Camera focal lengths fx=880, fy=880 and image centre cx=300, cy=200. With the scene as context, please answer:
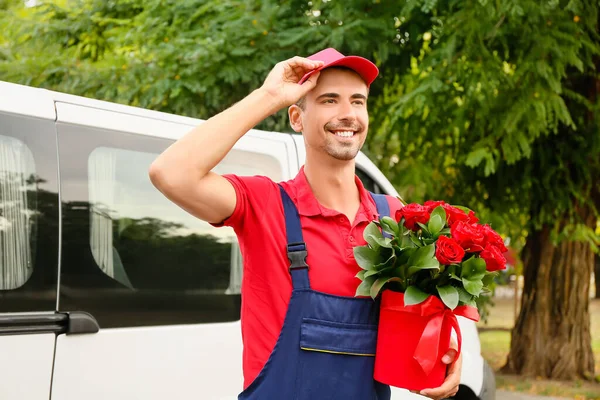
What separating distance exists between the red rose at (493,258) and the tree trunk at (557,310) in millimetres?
7865

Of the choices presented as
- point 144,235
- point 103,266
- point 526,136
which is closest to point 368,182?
point 144,235

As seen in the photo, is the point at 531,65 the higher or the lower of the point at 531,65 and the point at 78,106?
the higher

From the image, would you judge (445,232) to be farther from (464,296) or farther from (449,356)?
(449,356)

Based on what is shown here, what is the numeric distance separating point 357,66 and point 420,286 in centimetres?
65

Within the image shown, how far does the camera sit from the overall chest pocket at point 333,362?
7.51 ft

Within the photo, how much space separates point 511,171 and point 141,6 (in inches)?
163

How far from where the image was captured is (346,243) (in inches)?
94.7

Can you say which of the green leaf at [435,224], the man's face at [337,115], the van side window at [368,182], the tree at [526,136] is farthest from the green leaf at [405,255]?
the tree at [526,136]

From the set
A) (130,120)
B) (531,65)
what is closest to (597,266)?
(531,65)

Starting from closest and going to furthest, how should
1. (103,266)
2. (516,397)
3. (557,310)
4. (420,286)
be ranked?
(420,286), (103,266), (516,397), (557,310)

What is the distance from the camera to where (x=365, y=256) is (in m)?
2.32

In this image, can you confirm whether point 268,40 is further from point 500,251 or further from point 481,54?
point 500,251

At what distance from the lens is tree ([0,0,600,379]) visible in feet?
23.9

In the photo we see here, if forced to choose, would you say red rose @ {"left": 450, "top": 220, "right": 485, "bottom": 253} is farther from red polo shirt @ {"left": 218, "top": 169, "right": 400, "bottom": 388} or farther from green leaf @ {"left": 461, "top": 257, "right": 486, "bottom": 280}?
red polo shirt @ {"left": 218, "top": 169, "right": 400, "bottom": 388}
